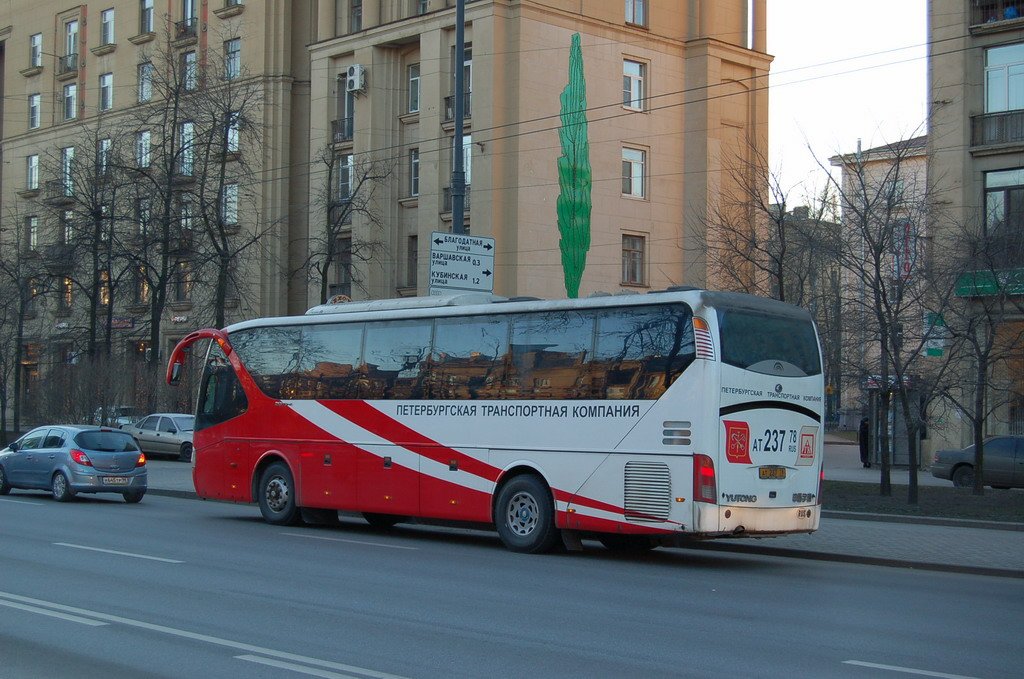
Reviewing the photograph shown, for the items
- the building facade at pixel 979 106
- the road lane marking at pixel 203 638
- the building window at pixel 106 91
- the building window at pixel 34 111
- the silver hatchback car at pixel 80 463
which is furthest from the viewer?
the building window at pixel 34 111

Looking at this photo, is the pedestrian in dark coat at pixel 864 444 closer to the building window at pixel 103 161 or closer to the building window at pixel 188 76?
the building window at pixel 188 76

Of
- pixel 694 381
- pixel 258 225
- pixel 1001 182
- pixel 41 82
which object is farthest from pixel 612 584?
pixel 41 82

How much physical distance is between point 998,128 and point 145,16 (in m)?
39.3

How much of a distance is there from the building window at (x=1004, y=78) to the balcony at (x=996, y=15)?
691 millimetres

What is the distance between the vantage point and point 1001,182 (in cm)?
3681

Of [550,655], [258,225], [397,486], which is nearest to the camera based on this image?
[550,655]

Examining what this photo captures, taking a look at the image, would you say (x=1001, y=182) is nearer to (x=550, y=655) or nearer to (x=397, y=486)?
(x=397, y=486)

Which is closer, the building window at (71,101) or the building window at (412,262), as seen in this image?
the building window at (412,262)

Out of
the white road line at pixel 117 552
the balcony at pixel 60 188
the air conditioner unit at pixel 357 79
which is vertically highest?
the air conditioner unit at pixel 357 79

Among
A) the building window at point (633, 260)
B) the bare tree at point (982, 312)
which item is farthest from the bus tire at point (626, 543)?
the building window at point (633, 260)

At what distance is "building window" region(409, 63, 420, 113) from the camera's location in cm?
4759

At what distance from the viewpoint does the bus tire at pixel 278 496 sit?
20.3 metres

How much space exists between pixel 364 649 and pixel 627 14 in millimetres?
40872

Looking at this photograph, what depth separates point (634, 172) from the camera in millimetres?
46719
